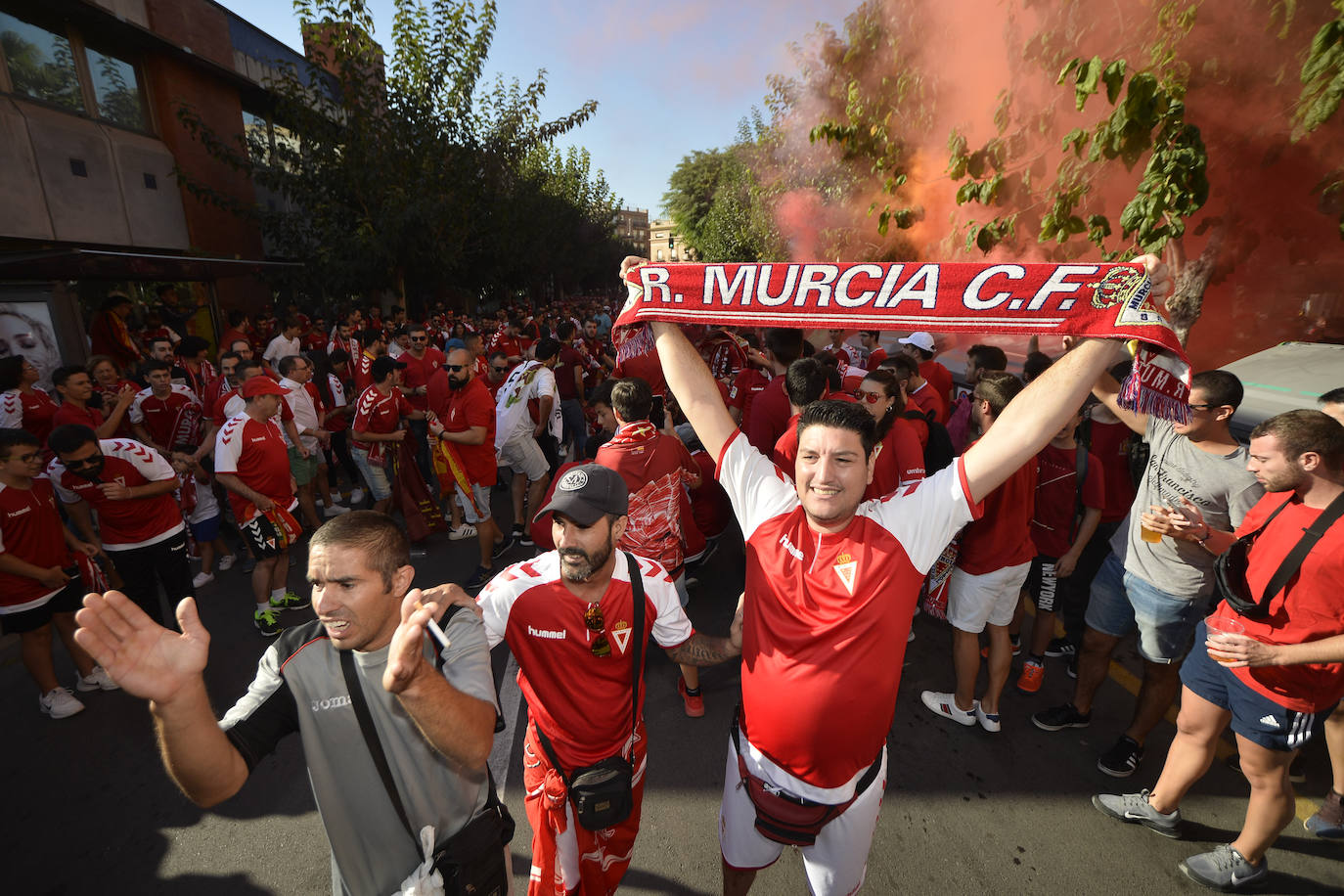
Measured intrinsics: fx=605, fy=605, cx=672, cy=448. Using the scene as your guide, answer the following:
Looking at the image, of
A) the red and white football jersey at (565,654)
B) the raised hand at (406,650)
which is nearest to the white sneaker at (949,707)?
the red and white football jersey at (565,654)

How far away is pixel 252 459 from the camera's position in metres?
5.01

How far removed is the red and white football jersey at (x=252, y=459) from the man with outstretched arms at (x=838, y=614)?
181 inches

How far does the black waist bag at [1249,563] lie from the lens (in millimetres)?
2451

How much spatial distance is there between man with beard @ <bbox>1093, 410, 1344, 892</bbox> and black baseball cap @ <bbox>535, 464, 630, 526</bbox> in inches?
97.6

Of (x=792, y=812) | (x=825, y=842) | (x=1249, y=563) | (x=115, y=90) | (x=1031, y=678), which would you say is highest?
(x=115, y=90)

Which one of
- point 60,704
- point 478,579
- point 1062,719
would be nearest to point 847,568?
point 1062,719

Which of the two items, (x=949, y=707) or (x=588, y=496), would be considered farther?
(x=949, y=707)

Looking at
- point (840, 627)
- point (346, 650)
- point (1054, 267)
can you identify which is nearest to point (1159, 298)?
point (1054, 267)

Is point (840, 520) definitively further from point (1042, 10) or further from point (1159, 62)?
point (1042, 10)

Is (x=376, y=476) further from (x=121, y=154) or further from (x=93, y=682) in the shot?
(x=121, y=154)

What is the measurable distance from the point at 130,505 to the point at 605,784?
4446mm

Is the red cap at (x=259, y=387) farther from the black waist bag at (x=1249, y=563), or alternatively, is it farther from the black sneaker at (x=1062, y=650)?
the black sneaker at (x=1062, y=650)

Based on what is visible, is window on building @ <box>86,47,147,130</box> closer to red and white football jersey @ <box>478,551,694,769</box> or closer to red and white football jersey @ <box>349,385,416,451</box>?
red and white football jersey @ <box>349,385,416,451</box>

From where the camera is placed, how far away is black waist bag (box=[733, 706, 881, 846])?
84.7 inches
